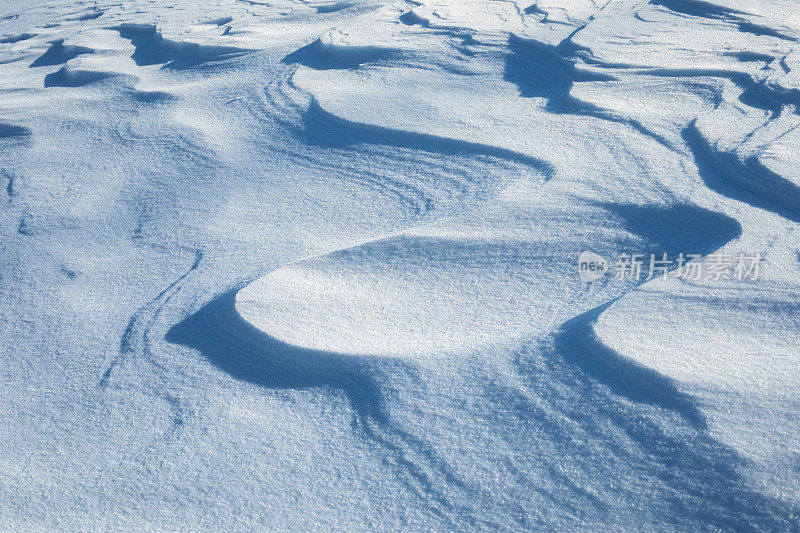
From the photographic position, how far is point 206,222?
1.30 m

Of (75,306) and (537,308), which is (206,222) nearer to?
(75,306)

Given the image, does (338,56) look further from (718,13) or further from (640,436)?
(640,436)

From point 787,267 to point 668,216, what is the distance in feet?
0.73

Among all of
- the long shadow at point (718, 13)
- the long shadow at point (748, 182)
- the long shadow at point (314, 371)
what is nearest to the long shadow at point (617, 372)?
the long shadow at point (314, 371)

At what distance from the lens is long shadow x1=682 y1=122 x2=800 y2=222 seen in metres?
1.14

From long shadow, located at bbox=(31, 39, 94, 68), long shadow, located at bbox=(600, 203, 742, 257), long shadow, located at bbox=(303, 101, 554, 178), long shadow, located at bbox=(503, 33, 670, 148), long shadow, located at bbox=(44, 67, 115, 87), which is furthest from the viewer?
long shadow, located at bbox=(31, 39, 94, 68)

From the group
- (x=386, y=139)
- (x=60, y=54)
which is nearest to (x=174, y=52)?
(x=60, y=54)

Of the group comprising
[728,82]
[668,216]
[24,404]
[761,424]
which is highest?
[728,82]

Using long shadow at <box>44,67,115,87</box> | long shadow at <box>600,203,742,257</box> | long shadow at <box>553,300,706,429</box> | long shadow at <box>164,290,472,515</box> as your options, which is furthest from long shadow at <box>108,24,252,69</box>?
long shadow at <box>553,300,706,429</box>

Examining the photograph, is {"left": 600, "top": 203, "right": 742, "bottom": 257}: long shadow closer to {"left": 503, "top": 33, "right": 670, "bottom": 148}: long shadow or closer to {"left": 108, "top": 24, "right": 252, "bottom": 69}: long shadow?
{"left": 503, "top": 33, "right": 670, "bottom": 148}: long shadow

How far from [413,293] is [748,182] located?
68 centimetres

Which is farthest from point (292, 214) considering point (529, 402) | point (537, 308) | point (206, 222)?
point (529, 402)

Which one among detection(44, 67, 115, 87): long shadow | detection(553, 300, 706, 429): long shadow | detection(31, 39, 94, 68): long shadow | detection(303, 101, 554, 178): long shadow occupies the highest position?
detection(31, 39, 94, 68): long shadow

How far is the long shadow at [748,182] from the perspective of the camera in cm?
114
